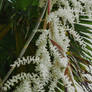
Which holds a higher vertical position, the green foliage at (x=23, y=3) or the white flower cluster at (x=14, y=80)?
the green foliage at (x=23, y=3)

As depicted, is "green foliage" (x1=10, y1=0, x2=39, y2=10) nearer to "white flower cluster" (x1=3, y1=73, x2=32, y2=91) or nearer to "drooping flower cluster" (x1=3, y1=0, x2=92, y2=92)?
"drooping flower cluster" (x1=3, y1=0, x2=92, y2=92)

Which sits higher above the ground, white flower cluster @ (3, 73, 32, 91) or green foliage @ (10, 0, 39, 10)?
green foliage @ (10, 0, 39, 10)

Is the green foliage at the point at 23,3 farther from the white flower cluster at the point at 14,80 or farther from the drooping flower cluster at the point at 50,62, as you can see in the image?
the white flower cluster at the point at 14,80

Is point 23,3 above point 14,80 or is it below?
above

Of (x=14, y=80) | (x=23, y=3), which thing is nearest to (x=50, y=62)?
(x=14, y=80)

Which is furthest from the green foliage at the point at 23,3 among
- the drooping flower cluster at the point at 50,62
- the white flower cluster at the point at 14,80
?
the white flower cluster at the point at 14,80

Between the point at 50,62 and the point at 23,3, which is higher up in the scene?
the point at 23,3

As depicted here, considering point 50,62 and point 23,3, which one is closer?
point 50,62

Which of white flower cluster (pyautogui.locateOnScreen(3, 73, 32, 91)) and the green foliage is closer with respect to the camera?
white flower cluster (pyautogui.locateOnScreen(3, 73, 32, 91))

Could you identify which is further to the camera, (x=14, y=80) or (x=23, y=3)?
(x=23, y=3)

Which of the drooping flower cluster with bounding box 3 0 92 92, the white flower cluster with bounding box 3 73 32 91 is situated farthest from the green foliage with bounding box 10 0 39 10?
the white flower cluster with bounding box 3 73 32 91

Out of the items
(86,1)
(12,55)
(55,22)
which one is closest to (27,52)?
(12,55)

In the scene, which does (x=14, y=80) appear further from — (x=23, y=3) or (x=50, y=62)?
(x=23, y=3)

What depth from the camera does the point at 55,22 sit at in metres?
0.68
